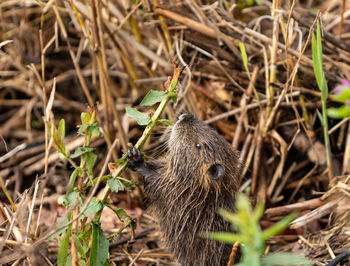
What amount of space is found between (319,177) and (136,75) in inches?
83.3

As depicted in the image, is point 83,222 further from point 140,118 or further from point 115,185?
Result: point 140,118

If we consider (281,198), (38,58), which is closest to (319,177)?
(281,198)

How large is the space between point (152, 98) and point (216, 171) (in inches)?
31.1

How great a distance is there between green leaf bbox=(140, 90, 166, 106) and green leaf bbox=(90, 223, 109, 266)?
83 cm

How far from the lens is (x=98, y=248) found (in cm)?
270

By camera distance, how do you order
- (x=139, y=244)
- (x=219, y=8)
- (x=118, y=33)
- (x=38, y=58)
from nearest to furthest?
(x=139, y=244) → (x=219, y=8) → (x=118, y=33) → (x=38, y=58)

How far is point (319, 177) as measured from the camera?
4.18 m

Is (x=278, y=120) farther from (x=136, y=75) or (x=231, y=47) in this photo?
(x=136, y=75)


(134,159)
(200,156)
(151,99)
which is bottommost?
(134,159)

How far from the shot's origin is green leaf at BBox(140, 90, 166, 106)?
9.29 ft

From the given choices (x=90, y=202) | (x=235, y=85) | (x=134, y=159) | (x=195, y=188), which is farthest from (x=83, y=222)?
(x=235, y=85)

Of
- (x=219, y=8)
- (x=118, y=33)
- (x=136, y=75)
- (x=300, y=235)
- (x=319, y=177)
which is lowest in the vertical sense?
(x=300, y=235)

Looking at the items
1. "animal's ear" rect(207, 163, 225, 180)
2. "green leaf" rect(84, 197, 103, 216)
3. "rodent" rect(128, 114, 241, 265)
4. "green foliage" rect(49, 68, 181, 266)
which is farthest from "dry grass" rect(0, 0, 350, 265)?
"green leaf" rect(84, 197, 103, 216)

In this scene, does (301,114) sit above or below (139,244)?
above
